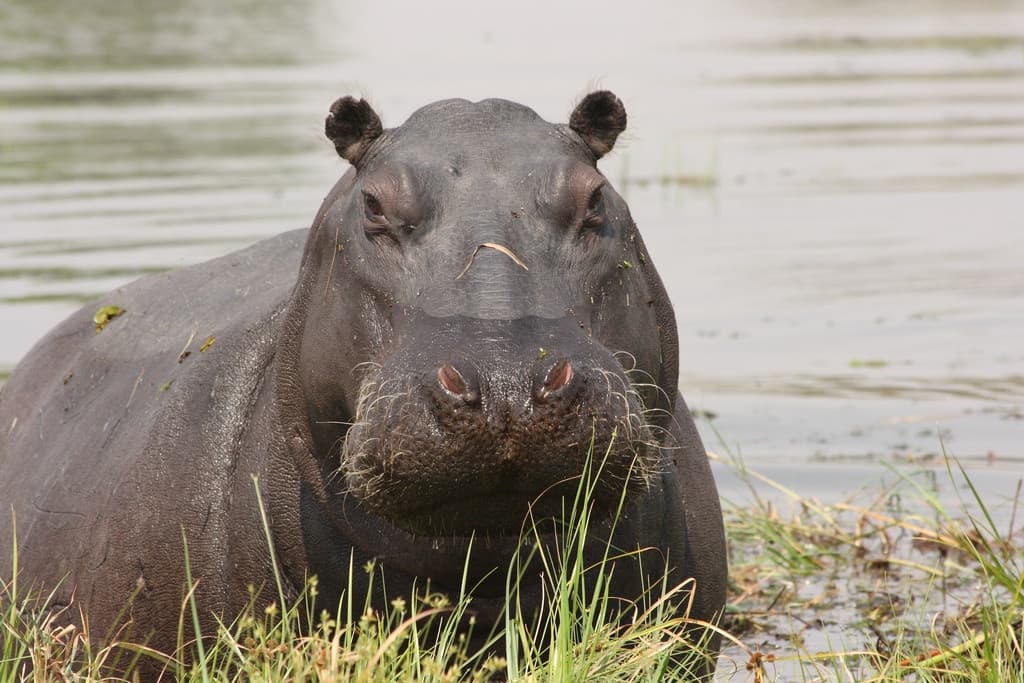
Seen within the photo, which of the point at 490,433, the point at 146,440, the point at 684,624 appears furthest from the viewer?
the point at 146,440

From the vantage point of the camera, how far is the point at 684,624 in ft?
17.2

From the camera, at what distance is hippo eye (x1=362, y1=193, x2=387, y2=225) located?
4.59 m

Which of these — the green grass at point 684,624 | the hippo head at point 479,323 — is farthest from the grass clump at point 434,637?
the hippo head at point 479,323

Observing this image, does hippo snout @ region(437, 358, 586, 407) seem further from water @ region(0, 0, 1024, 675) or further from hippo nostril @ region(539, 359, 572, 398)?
water @ region(0, 0, 1024, 675)

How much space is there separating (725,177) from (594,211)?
12551mm

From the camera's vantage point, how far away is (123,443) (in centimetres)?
557

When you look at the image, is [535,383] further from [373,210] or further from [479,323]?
[373,210]

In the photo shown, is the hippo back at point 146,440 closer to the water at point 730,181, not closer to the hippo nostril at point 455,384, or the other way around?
the water at point 730,181

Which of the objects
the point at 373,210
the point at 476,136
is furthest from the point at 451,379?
the point at 476,136

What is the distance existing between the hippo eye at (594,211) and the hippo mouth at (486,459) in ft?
1.86

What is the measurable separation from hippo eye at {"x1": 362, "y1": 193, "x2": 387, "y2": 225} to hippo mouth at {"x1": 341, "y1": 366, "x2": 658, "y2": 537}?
54 cm

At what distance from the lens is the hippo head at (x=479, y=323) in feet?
13.0

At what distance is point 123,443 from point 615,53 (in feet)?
76.9

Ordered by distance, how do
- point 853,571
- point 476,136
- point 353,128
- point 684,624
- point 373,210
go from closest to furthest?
point 373,210 < point 476,136 < point 353,128 < point 684,624 < point 853,571
